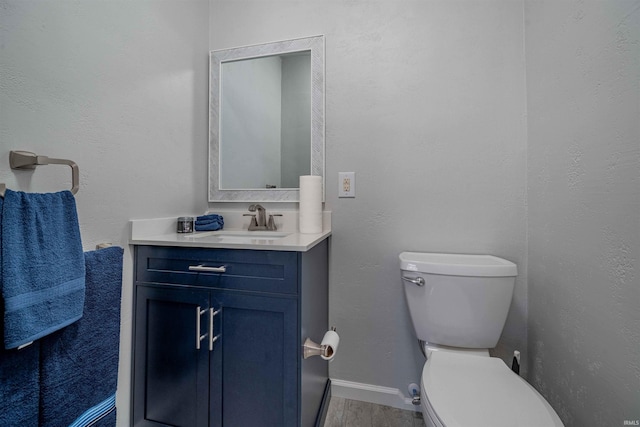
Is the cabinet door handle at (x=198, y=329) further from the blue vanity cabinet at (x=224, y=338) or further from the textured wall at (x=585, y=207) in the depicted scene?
the textured wall at (x=585, y=207)

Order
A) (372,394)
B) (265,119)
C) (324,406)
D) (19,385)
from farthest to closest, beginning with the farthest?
(265,119), (372,394), (324,406), (19,385)

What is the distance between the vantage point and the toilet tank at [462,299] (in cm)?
98

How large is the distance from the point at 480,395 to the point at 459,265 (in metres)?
0.42

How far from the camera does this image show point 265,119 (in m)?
1.46

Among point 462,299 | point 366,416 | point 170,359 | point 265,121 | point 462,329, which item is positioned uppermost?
point 265,121

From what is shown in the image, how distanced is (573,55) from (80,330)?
185cm

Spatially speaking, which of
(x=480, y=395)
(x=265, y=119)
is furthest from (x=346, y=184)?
(x=480, y=395)

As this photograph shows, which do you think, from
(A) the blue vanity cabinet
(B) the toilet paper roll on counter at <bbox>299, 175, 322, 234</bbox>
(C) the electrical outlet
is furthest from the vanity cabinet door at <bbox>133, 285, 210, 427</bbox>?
(C) the electrical outlet

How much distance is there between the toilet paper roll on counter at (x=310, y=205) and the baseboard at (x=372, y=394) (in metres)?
0.81

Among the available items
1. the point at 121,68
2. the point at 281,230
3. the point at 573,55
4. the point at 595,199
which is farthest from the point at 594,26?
the point at 121,68

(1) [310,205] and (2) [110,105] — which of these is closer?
(2) [110,105]

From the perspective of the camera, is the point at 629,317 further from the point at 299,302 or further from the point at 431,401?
the point at 299,302

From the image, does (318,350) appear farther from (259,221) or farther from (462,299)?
(259,221)

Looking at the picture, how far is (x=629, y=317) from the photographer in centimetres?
67
